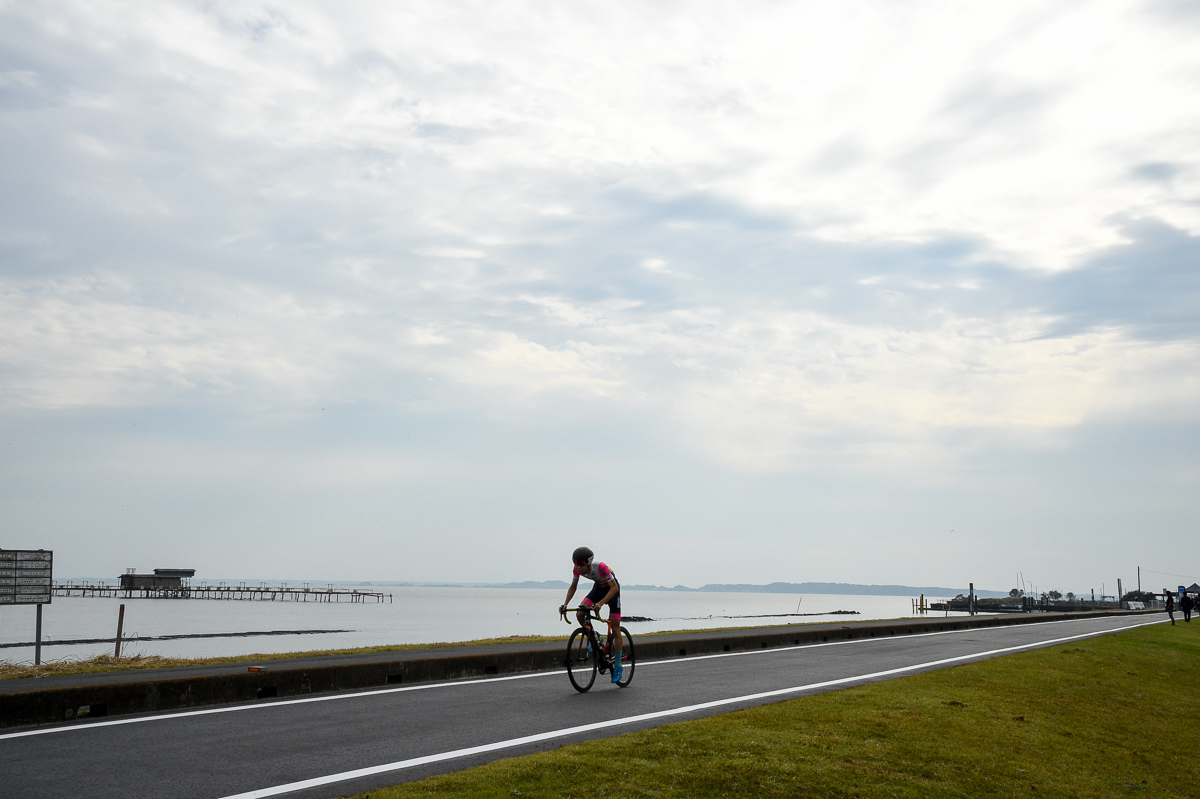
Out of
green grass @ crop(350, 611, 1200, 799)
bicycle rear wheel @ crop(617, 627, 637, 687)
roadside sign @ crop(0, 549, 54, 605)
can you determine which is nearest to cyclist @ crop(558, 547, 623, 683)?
bicycle rear wheel @ crop(617, 627, 637, 687)

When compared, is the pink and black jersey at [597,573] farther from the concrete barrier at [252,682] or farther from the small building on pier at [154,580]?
the small building on pier at [154,580]

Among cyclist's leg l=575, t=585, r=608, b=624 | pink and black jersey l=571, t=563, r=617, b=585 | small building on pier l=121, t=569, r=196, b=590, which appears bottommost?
small building on pier l=121, t=569, r=196, b=590

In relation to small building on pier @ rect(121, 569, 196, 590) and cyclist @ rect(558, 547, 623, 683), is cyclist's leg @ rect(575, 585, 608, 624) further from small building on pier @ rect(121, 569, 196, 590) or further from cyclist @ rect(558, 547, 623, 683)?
small building on pier @ rect(121, 569, 196, 590)

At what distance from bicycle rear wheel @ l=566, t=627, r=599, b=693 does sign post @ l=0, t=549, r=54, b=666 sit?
12886 millimetres

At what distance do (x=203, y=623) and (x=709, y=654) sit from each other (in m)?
84.8

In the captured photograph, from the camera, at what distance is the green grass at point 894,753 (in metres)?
6.91

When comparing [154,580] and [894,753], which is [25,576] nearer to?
[894,753]

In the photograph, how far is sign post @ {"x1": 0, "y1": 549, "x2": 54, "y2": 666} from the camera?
18.9 m

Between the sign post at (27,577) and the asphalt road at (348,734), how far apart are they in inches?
431

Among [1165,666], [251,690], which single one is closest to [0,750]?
[251,690]

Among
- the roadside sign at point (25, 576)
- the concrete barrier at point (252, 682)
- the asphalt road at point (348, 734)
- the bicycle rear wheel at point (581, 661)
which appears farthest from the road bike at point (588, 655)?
the roadside sign at point (25, 576)

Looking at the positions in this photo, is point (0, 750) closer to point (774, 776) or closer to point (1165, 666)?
point (774, 776)

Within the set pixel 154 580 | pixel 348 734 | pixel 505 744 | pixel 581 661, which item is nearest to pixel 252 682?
pixel 348 734

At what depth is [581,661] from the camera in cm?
1223
